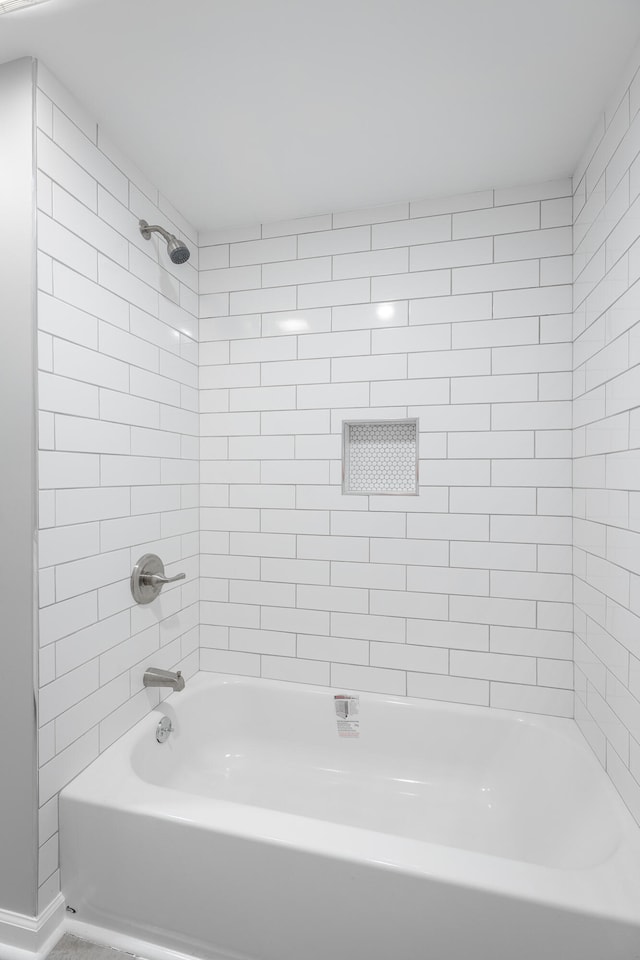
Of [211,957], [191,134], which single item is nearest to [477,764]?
[211,957]

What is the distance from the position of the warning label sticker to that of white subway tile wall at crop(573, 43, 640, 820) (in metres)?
0.85

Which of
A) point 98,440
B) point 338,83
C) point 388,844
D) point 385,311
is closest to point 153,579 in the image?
point 98,440

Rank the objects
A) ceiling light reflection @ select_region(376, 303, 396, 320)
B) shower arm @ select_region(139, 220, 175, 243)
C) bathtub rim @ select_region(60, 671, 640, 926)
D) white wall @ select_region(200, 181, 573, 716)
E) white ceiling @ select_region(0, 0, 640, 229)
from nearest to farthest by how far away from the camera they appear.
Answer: bathtub rim @ select_region(60, 671, 640, 926) < white ceiling @ select_region(0, 0, 640, 229) < shower arm @ select_region(139, 220, 175, 243) < white wall @ select_region(200, 181, 573, 716) < ceiling light reflection @ select_region(376, 303, 396, 320)

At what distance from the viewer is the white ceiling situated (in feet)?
3.91

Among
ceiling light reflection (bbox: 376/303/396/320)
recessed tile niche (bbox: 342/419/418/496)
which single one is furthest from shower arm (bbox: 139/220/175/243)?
recessed tile niche (bbox: 342/419/418/496)

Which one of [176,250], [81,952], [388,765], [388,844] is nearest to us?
[388,844]

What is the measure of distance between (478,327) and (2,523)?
1.78 metres

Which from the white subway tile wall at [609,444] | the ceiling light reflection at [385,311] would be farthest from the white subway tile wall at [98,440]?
the white subway tile wall at [609,444]

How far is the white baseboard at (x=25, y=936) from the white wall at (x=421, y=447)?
1023 mm

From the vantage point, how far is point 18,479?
131 cm

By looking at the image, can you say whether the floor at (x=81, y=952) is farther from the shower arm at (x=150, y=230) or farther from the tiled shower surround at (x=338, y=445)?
the shower arm at (x=150, y=230)

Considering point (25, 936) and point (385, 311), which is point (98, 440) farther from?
point (25, 936)

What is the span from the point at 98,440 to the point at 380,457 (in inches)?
43.7

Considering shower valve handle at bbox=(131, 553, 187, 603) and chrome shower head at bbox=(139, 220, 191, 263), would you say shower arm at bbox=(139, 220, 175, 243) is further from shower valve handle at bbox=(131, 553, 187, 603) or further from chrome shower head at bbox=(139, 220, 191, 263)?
shower valve handle at bbox=(131, 553, 187, 603)
